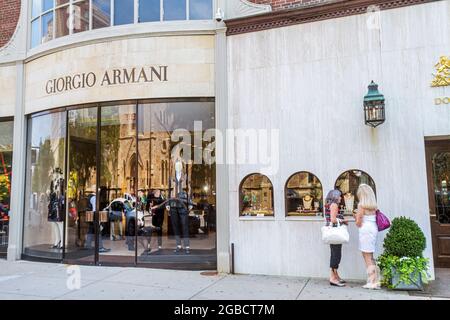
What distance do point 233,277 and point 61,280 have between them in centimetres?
318

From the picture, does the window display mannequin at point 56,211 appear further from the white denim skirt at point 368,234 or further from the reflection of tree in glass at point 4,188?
the white denim skirt at point 368,234

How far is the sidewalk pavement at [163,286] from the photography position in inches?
253

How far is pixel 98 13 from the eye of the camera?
950cm

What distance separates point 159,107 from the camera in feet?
29.5

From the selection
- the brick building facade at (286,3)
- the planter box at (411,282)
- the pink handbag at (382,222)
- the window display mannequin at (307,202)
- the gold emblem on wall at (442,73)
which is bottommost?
the planter box at (411,282)

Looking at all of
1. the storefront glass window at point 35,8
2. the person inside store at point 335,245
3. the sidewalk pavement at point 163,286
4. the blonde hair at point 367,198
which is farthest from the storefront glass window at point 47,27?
the blonde hair at point 367,198

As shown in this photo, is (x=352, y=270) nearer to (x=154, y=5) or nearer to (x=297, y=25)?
(x=297, y=25)

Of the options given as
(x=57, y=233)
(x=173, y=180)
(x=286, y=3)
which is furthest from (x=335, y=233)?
(x=57, y=233)

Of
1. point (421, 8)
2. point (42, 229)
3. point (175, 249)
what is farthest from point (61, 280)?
point (421, 8)

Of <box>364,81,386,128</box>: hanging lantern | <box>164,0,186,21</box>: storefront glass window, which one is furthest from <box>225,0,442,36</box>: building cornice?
<box>364,81,386,128</box>: hanging lantern

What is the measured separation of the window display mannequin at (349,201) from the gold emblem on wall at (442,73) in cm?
244

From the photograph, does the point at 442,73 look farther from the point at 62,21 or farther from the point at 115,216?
the point at 62,21

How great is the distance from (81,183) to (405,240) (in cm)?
690
